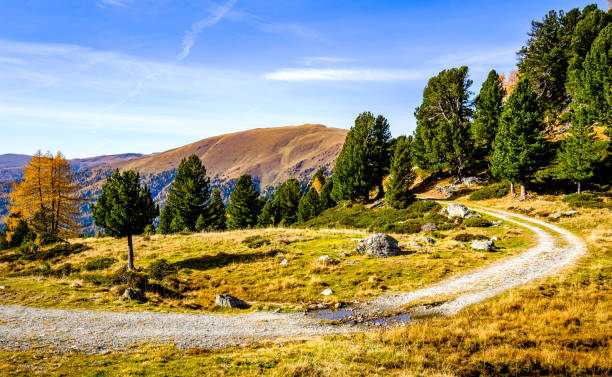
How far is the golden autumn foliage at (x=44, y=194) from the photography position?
4181 cm

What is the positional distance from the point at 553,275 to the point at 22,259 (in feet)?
175

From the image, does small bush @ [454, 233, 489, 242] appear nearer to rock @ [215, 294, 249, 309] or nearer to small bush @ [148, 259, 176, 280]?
rock @ [215, 294, 249, 309]

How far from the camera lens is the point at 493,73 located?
53.4 metres

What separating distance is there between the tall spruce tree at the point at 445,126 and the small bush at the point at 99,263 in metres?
53.4

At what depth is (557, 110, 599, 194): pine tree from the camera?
35562 mm

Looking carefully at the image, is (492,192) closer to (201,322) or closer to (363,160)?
(363,160)

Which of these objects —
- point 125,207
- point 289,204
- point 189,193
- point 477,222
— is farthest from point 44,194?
point 477,222

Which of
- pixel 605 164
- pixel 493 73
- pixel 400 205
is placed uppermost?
pixel 493 73

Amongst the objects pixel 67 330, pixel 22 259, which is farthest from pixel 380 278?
pixel 22 259

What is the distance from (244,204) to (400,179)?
113ft

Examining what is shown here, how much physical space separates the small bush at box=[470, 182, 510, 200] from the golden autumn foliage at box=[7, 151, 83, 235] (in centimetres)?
Answer: 6407

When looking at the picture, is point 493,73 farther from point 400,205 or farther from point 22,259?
point 22,259

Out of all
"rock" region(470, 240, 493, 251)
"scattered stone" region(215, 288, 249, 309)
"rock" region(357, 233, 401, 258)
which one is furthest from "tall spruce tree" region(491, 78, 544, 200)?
"scattered stone" region(215, 288, 249, 309)

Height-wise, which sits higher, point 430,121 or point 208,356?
point 430,121
